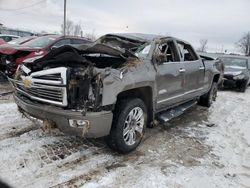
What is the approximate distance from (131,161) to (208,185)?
3.65ft

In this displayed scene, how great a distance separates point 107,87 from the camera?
3.70 metres

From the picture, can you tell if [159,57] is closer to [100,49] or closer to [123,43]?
[123,43]

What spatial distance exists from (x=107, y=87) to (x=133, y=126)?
987 mm

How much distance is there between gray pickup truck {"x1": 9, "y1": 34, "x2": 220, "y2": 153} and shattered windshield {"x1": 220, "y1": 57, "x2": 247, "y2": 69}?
8545mm

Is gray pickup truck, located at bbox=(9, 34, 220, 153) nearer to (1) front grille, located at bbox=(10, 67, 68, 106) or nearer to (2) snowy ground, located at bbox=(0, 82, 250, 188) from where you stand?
(1) front grille, located at bbox=(10, 67, 68, 106)

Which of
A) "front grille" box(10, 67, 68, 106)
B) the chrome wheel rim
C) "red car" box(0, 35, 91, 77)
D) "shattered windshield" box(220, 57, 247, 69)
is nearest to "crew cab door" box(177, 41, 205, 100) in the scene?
the chrome wheel rim

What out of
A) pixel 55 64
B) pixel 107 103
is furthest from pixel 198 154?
pixel 55 64

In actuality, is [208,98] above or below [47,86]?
below

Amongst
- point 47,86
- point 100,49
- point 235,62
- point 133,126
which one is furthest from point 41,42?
point 235,62

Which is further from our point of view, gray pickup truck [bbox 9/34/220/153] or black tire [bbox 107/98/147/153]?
black tire [bbox 107/98/147/153]

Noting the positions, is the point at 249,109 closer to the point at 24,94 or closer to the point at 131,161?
the point at 131,161

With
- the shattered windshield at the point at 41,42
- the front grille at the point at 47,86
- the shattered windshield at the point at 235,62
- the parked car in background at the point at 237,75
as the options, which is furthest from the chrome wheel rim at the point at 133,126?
the shattered windshield at the point at 235,62

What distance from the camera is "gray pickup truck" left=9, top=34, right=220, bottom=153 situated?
3.65 meters

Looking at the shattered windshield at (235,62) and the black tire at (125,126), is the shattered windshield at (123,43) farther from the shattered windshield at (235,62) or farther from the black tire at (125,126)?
the shattered windshield at (235,62)
